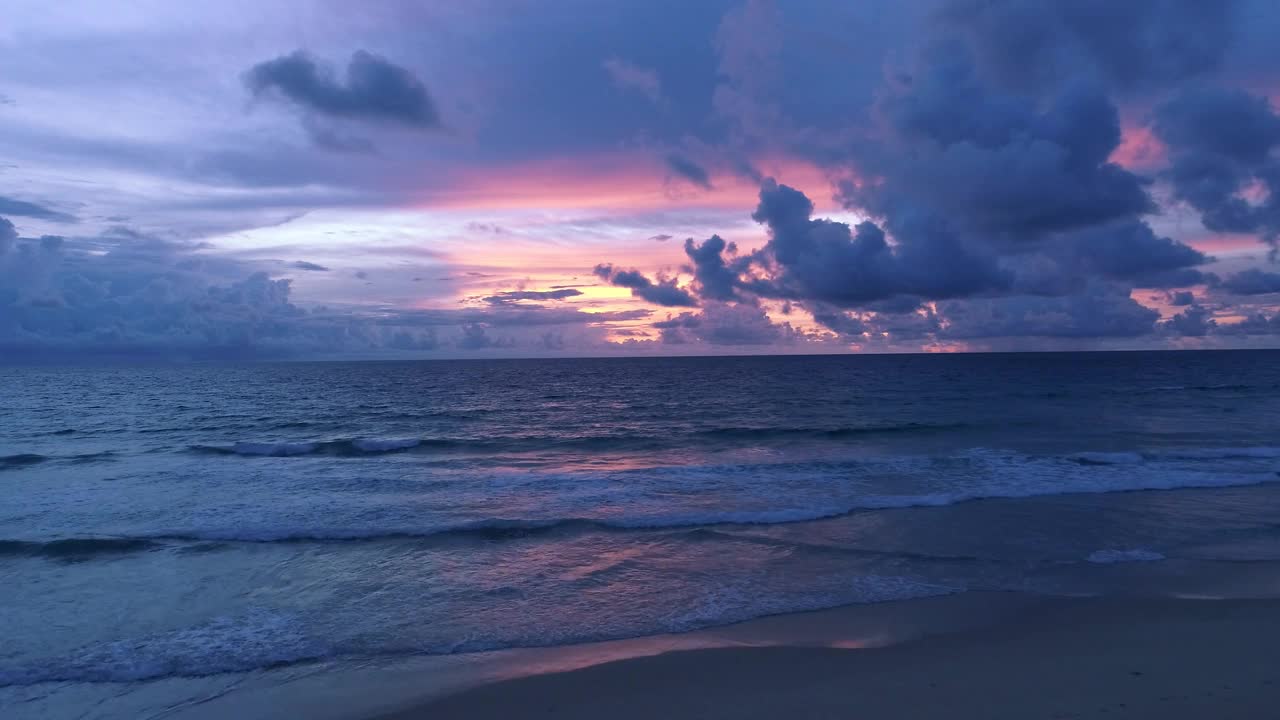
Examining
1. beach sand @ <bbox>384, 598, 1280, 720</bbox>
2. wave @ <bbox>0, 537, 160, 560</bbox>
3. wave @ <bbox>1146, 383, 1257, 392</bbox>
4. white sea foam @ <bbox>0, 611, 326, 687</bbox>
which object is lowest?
wave @ <bbox>0, 537, 160, 560</bbox>

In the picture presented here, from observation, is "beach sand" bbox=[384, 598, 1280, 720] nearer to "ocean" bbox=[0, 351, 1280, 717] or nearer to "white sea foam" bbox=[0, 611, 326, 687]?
"ocean" bbox=[0, 351, 1280, 717]

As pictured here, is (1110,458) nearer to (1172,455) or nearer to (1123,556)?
(1172,455)

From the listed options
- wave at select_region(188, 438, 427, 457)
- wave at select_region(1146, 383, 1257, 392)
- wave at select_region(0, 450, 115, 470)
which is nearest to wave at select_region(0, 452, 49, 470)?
wave at select_region(0, 450, 115, 470)

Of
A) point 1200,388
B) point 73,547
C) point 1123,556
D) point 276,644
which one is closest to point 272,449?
point 73,547

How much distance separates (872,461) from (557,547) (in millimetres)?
14384

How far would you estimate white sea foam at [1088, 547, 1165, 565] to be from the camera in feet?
41.4

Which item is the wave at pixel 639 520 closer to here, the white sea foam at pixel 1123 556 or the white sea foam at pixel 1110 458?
the white sea foam at pixel 1110 458

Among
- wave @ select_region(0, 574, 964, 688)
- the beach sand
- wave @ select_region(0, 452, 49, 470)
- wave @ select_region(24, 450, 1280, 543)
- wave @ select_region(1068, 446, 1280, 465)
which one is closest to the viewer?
the beach sand

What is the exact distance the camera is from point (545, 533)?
15547 mm

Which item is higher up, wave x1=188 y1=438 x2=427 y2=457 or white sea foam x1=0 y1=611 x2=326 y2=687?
white sea foam x1=0 y1=611 x2=326 y2=687

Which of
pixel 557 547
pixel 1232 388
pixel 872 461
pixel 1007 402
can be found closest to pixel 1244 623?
pixel 557 547

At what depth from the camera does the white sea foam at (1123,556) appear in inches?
497

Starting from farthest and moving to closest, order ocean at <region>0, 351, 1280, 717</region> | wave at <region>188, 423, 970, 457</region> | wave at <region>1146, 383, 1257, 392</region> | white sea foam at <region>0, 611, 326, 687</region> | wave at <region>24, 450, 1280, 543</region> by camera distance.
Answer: wave at <region>1146, 383, 1257, 392</region> < wave at <region>188, 423, 970, 457</region> < wave at <region>24, 450, 1280, 543</region> < ocean at <region>0, 351, 1280, 717</region> < white sea foam at <region>0, 611, 326, 687</region>

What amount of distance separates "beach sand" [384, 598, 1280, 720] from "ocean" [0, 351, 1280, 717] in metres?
1.28
